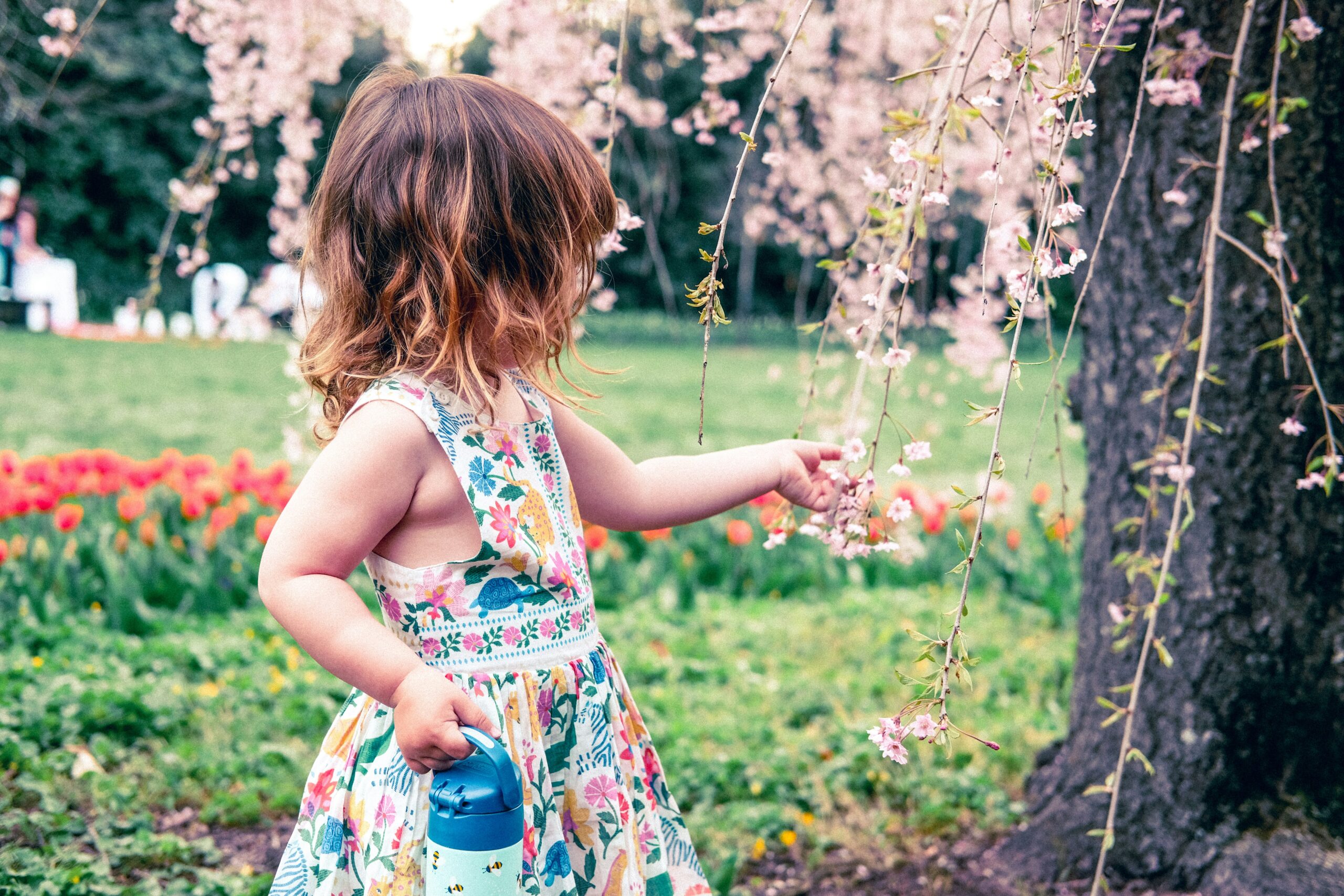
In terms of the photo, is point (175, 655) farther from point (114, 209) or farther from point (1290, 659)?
point (114, 209)

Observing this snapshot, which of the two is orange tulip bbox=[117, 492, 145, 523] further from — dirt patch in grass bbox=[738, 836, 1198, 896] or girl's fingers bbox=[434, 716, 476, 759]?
girl's fingers bbox=[434, 716, 476, 759]

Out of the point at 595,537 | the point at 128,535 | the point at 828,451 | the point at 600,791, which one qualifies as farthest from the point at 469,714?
the point at 128,535

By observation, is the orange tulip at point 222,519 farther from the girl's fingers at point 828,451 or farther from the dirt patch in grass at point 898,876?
the girl's fingers at point 828,451

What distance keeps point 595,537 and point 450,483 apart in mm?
2397

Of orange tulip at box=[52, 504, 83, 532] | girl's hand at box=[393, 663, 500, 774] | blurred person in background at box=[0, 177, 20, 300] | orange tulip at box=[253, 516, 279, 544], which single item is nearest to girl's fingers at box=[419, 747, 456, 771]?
girl's hand at box=[393, 663, 500, 774]

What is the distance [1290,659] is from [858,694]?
50.5 inches

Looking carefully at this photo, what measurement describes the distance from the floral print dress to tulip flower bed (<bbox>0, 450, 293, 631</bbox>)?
2164mm

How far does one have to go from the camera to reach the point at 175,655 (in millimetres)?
2852

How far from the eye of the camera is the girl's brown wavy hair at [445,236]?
1.18 meters

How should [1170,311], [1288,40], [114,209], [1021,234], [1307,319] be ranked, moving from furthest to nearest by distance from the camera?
[114,209] → [1170,311] → [1307,319] → [1288,40] → [1021,234]

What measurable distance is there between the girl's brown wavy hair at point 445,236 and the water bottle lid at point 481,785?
0.38 metres

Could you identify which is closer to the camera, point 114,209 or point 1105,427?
point 1105,427

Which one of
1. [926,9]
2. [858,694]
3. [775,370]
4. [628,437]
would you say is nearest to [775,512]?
[858,694]

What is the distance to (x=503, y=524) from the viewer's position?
3.88 ft
